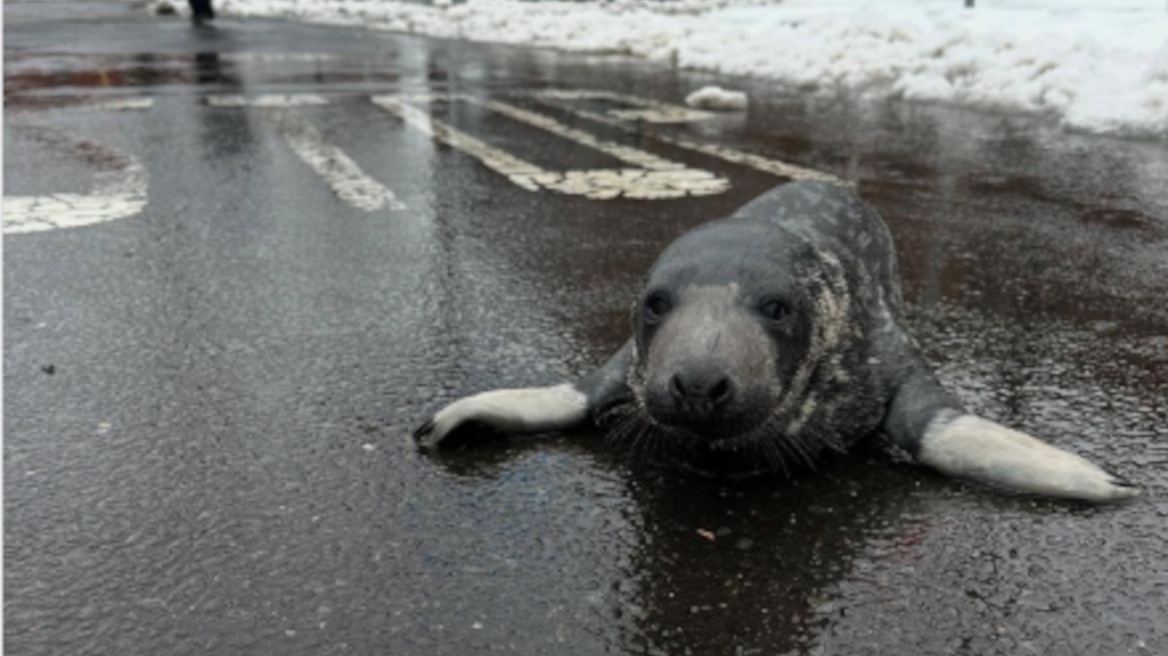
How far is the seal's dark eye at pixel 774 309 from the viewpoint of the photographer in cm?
349

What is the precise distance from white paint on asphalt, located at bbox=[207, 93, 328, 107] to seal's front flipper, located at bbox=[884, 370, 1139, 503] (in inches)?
400

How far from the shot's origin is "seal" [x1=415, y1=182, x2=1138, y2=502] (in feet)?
10.6

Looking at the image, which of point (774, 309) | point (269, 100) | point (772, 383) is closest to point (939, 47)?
point (269, 100)

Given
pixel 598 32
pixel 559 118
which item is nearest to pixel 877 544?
pixel 559 118

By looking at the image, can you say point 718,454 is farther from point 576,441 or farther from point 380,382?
point 380,382

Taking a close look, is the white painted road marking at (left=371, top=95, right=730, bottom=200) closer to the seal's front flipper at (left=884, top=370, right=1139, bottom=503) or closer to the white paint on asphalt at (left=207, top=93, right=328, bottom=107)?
the white paint on asphalt at (left=207, top=93, right=328, bottom=107)

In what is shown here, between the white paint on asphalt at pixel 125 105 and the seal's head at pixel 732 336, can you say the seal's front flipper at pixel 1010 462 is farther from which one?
the white paint on asphalt at pixel 125 105

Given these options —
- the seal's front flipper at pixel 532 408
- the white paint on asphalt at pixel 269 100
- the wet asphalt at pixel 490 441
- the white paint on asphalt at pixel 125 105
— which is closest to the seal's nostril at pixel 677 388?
the wet asphalt at pixel 490 441

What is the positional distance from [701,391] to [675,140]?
23.2 ft

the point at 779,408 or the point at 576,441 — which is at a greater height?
the point at 779,408

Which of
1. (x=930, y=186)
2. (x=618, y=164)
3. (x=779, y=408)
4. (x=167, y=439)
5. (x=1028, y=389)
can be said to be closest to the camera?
(x=779, y=408)

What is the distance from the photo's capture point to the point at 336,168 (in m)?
8.52

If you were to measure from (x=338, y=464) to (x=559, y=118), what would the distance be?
8.36m

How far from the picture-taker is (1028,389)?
420 centimetres
